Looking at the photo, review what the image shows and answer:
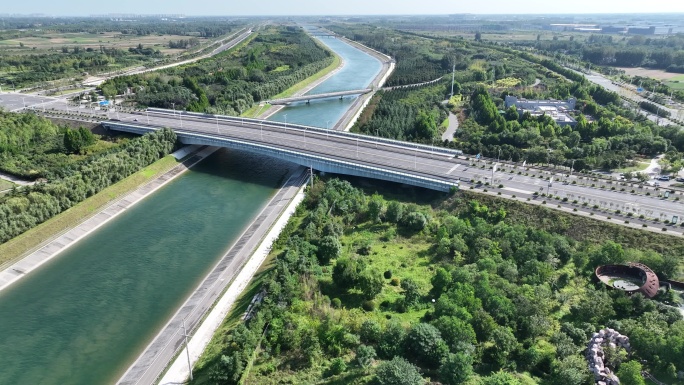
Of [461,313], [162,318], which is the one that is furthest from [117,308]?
[461,313]

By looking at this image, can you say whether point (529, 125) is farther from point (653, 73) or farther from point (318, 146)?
point (653, 73)

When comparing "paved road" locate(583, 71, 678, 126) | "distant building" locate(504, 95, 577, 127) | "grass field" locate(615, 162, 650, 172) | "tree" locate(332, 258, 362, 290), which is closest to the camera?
"tree" locate(332, 258, 362, 290)

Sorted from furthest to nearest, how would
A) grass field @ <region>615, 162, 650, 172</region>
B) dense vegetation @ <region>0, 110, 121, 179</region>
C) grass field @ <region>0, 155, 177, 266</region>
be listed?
dense vegetation @ <region>0, 110, 121, 179</region> < grass field @ <region>615, 162, 650, 172</region> < grass field @ <region>0, 155, 177, 266</region>

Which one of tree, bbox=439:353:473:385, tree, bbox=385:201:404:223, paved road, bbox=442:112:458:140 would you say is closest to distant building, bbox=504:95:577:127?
paved road, bbox=442:112:458:140

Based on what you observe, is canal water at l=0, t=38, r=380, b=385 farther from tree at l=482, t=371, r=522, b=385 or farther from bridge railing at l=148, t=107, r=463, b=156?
tree at l=482, t=371, r=522, b=385

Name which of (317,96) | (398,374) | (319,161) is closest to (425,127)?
(319,161)

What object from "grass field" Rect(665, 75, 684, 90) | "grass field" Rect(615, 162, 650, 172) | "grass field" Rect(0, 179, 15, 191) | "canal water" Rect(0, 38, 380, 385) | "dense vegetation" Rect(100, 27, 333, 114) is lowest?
"canal water" Rect(0, 38, 380, 385)

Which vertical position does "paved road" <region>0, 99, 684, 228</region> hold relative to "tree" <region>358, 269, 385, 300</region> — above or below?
above

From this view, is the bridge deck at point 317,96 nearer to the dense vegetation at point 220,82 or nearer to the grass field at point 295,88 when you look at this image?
the grass field at point 295,88
